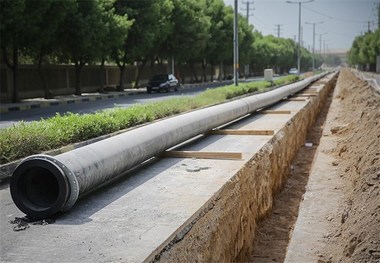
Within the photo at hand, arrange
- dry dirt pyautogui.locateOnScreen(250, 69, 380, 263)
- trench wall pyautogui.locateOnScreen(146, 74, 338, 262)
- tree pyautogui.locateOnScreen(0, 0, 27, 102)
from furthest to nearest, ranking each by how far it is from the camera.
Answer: tree pyautogui.locateOnScreen(0, 0, 27, 102), dry dirt pyautogui.locateOnScreen(250, 69, 380, 263), trench wall pyautogui.locateOnScreen(146, 74, 338, 262)

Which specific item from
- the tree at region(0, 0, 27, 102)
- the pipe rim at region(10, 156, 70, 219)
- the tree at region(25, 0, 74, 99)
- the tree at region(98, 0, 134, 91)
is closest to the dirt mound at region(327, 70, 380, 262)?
the pipe rim at region(10, 156, 70, 219)

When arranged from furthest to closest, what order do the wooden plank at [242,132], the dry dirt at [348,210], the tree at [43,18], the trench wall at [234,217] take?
the tree at [43,18]
the wooden plank at [242,132]
the dry dirt at [348,210]
the trench wall at [234,217]

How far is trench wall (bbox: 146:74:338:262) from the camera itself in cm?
451

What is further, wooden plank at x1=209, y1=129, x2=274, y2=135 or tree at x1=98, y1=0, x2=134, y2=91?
tree at x1=98, y1=0, x2=134, y2=91

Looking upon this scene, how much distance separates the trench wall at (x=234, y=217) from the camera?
4.51 m

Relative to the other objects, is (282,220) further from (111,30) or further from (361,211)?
(111,30)

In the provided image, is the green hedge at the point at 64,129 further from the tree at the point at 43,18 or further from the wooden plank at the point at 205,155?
the tree at the point at 43,18

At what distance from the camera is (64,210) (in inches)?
198

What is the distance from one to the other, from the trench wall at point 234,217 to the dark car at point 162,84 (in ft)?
79.4

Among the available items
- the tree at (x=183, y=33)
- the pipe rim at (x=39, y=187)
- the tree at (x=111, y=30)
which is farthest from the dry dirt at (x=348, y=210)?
the tree at (x=183, y=33)

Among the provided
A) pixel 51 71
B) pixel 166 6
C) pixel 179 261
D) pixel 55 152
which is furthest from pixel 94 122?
pixel 166 6

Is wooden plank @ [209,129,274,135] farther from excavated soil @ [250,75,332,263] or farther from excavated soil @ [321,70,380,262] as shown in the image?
excavated soil @ [321,70,380,262]

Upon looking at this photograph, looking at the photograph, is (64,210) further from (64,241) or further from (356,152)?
(356,152)

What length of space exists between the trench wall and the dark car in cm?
2421
